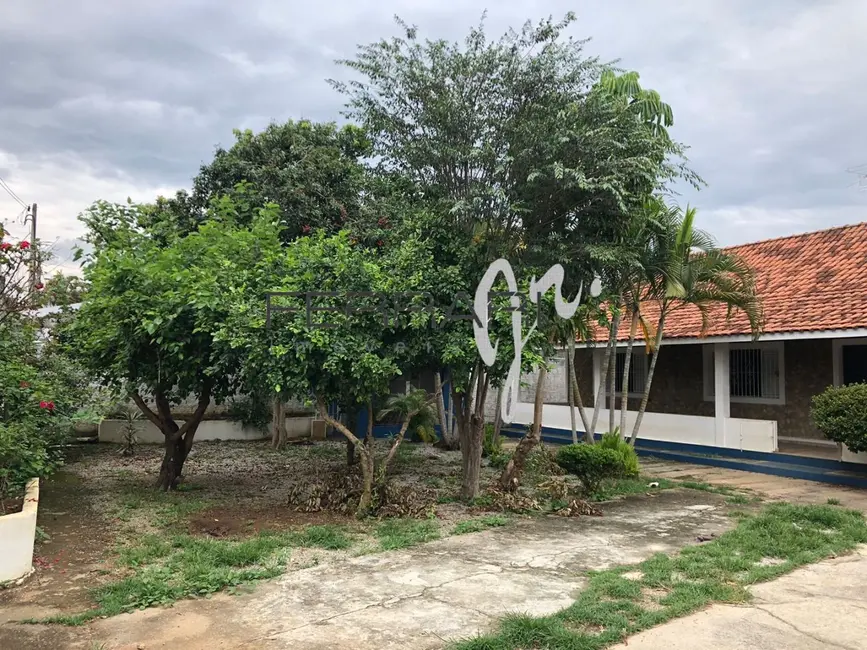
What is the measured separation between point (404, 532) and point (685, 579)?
2800 millimetres

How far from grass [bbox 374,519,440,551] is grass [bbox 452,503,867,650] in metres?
1.89

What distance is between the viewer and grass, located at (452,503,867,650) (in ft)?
14.2

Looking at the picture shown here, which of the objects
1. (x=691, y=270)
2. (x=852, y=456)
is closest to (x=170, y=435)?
(x=691, y=270)

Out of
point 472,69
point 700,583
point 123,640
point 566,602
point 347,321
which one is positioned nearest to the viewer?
point 123,640

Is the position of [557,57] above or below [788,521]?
above

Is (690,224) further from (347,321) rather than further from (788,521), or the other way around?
(347,321)

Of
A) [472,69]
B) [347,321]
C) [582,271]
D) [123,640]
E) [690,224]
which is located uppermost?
[472,69]

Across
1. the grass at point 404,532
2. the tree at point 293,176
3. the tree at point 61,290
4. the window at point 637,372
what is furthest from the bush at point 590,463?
the window at point 637,372

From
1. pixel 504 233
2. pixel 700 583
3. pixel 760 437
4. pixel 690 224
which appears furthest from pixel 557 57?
pixel 760 437

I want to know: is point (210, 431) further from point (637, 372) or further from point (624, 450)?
point (637, 372)

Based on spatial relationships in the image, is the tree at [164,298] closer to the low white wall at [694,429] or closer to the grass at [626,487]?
the grass at [626,487]

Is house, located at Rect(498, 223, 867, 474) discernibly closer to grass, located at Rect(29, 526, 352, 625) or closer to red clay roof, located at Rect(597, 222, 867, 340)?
red clay roof, located at Rect(597, 222, 867, 340)

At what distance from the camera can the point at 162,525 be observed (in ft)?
24.6

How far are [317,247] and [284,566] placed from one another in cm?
333
